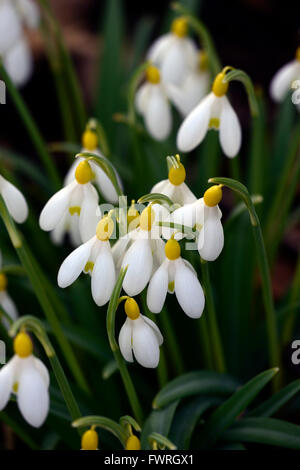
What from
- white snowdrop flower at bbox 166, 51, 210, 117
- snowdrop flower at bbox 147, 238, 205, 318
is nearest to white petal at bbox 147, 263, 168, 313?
snowdrop flower at bbox 147, 238, 205, 318

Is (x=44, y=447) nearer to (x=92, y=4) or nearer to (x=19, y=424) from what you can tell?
(x=19, y=424)

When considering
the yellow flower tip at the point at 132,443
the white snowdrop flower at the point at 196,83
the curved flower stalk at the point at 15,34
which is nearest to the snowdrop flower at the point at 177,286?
the yellow flower tip at the point at 132,443

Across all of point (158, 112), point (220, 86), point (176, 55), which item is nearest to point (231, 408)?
point (220, 86)

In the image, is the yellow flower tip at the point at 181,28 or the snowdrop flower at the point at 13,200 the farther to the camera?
the yellow flower tip at the point at 181,28

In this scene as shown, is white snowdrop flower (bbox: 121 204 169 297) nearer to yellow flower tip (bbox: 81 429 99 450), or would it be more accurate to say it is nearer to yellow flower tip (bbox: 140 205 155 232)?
yellow flower tip (bbox: 140 205 155 232)

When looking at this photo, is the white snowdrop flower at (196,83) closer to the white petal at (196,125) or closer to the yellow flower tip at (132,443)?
the white petal at (196,125)

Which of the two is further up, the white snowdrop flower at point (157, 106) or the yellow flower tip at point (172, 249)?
the white snowdrop flower at point (157, 106)

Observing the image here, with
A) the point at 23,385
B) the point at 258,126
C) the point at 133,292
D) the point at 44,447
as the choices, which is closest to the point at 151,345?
the point at 133,292
